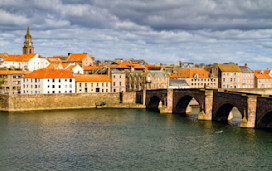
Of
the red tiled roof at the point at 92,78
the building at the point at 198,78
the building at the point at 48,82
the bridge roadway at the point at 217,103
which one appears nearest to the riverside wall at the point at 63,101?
the building at the point at 48,82

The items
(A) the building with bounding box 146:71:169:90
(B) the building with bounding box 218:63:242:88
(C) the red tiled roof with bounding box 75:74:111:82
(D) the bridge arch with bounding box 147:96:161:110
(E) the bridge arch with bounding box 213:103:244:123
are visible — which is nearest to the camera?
(E) the bridge arch with bounding box 213:103:244:123

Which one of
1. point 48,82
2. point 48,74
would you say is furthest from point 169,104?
point 48,74

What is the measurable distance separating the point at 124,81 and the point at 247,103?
226ft

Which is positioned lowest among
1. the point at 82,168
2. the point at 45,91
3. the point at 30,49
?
the point at 82,168

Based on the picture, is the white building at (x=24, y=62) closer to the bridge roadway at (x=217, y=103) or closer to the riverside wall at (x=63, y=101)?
the riverside wall at (x=63, y=101)

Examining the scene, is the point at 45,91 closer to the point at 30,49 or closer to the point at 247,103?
the point at 247,103

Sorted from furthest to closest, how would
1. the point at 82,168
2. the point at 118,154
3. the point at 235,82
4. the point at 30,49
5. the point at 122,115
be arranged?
the point at 30,49, the point at 235,82, the point at 122,115, the point at 118,154, the point at 82,168

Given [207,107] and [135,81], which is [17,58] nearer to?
[135,81]

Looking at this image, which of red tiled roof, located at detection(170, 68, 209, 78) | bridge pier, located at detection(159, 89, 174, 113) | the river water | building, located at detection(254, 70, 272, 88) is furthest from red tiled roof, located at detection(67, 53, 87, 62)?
building, located at detection(254, 70, 272, 88)

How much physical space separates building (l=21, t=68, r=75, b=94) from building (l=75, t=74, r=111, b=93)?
3674 millimetres

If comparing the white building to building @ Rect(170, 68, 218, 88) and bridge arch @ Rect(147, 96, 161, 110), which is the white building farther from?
bridge arch @ Rect(147, 96, 161, 110)

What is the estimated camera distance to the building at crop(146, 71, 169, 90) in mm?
132000

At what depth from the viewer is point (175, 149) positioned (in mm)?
54500

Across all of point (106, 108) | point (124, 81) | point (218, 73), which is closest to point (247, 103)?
point (106, 108)
